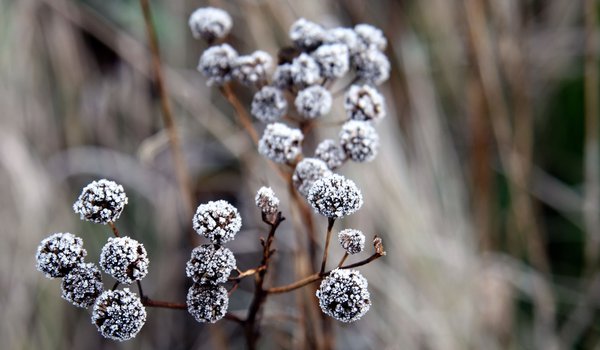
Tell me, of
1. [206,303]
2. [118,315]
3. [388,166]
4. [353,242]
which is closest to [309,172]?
[353,242]

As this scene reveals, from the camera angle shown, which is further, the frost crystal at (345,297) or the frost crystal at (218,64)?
the frost crystal at (218,64)

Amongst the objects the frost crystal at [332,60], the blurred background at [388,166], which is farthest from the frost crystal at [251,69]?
the blurred background at [388,166]

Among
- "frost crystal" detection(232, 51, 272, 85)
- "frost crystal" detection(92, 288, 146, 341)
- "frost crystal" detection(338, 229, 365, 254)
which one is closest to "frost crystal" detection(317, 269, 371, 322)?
"frost crystal" detection(338, 229, 365, 254)

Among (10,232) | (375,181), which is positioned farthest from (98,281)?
(10,232)

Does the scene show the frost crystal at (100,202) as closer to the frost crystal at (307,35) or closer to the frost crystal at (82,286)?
the frost crystal at (82,286)

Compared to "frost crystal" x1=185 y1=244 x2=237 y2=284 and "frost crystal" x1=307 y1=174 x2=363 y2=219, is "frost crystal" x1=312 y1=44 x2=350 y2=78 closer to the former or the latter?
"frost crystal" x1=307 y1=174 x2=363 y2=219
